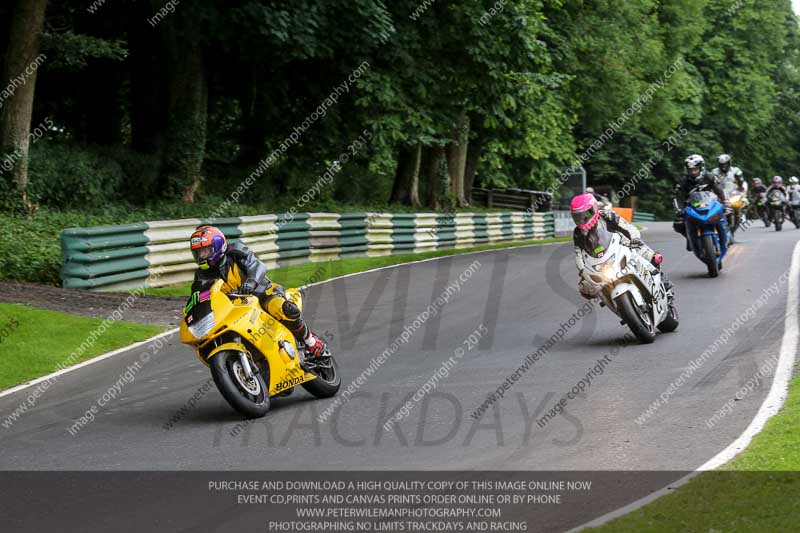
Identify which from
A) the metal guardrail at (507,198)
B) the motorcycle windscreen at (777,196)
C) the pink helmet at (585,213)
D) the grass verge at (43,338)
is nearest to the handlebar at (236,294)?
the grass verge at (43,338)

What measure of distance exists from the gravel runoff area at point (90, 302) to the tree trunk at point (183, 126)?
978 centimetres

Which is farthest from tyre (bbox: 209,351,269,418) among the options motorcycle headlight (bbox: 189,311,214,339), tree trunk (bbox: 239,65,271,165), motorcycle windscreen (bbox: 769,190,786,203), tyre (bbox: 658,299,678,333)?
motorcycle windscreen (bbox: 769,190,786,203)

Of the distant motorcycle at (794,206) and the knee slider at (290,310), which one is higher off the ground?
the knee slider at (290,310)

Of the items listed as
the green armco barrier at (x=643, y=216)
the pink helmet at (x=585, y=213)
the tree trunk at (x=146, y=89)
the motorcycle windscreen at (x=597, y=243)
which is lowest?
the green armco barrier at (x=643, y=216)

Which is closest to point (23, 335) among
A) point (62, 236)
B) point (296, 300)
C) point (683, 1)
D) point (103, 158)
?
point (62, 236)

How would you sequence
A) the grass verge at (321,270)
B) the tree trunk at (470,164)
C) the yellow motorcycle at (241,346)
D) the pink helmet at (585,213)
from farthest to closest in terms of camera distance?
1. the tree trunk at (470,164)
2. the grass verge at (321,270)
3. the pink helmet at (585,213)
4. the yellow motorcycle at (241,346)

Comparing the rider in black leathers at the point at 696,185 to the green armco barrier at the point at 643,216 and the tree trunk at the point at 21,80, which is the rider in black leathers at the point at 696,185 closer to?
the tree trunk at the point at 21,80

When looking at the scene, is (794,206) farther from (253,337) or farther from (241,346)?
(241,346)

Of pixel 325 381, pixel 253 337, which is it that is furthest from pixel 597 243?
pixel 253 337

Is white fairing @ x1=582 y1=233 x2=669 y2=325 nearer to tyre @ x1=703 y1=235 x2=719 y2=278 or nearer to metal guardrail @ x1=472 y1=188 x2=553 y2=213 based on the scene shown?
tyre @ x1=703 y1=235 x2=719 y2=278

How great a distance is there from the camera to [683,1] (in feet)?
162

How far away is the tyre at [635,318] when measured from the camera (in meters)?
12.3

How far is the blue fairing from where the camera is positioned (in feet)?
59.2

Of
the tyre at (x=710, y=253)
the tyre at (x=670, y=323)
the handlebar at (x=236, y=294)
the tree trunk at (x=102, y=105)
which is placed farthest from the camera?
the tree trunk at (x=102, y=105)
